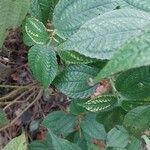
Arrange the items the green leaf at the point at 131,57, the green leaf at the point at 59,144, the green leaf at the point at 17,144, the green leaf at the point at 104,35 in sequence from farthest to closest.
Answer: the green leaf at the point at 17,144 < the green leaf at the point at 59,144 < the green leaf at the point at 104,35 < the green leaf at the point at 131,57

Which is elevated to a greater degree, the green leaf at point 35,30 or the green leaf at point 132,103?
the green leaf at point 35,30

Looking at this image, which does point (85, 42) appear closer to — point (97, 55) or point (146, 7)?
point (97, 55)

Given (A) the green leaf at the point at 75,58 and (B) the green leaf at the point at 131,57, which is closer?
(B) the green leaf at the point at 131,57

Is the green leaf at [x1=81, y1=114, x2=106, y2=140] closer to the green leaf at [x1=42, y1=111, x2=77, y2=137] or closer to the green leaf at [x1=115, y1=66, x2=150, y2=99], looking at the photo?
the green leaf at [x1=42, y1=111, x2=77, y2=137]

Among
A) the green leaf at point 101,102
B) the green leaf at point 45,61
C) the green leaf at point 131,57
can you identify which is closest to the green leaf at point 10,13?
the green leaf at point 45,61

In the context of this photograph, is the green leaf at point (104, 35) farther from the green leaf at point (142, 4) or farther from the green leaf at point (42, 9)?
the green leaf at point (42, 9)

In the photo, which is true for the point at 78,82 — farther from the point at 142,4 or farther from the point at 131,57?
the point at 131,57
